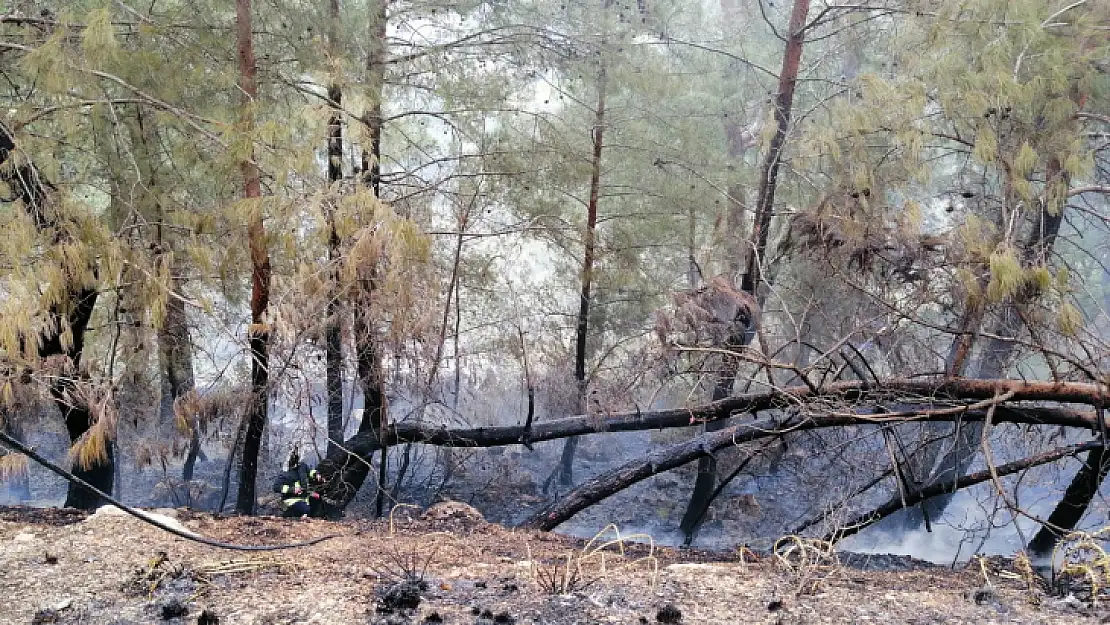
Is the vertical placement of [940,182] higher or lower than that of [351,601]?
higher

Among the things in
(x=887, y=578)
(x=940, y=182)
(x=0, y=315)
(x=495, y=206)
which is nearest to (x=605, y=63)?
(x=495, y=206)

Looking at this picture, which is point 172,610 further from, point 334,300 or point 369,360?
point 369,360

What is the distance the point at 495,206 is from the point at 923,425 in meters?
6.83

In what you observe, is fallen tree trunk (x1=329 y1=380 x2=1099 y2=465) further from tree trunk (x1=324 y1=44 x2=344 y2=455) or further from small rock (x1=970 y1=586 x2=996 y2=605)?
tree trunk (x1=324 y1=44 x2=344 y2=455)

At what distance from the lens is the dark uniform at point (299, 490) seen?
7508mm

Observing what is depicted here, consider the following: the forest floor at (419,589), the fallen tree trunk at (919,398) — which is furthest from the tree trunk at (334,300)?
the forest floor at (419,589)

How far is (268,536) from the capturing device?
4074 mm

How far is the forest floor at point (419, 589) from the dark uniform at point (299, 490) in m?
3.59

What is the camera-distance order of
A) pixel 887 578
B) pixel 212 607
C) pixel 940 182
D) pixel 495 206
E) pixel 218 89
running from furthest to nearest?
pixel 940 182, pixel 495 206, pixel 218 89, pixel 887 578, pixel 212 607

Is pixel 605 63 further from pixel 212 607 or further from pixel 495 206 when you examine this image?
pixel 212 607

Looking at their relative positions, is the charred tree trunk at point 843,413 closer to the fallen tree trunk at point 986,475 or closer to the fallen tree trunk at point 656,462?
the fallen tree trunk at point 656,462

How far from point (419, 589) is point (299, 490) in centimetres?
488

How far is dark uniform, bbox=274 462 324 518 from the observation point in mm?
7508

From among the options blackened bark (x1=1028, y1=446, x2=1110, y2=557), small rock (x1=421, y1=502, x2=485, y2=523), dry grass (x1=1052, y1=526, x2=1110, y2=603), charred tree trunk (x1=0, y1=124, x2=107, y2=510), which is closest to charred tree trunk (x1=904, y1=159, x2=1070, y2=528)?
blackened bark (x1=1028, y1=446, x2=1110, y2=557)
